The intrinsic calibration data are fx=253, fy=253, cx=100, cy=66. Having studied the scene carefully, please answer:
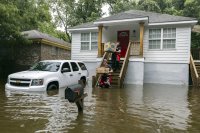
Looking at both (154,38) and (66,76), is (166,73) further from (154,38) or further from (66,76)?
(66,76)

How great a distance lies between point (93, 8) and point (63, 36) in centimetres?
1259

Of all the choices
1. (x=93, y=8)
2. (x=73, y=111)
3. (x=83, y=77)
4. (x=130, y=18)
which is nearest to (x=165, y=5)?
(x=93, y=8)

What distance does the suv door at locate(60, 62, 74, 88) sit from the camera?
12.4m

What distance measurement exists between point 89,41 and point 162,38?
631 cm

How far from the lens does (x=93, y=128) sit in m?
5.66

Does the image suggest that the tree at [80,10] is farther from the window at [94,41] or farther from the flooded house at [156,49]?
the flooded house at [156,49]

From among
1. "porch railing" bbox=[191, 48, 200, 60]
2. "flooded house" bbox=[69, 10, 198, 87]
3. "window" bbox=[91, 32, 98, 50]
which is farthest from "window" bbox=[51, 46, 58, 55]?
"porch railing" bbox=[191, 48, 200, 60]

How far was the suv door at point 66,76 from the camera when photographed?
12.4 meters

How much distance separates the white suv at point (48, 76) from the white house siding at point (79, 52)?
7.03 metres

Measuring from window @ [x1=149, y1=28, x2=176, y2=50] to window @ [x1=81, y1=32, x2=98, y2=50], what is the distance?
4.84 m

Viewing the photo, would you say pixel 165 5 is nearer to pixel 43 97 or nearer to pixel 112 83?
pixel 112 83

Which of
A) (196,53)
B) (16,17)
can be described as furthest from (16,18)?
(196,53)

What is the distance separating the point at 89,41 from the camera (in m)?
21.8

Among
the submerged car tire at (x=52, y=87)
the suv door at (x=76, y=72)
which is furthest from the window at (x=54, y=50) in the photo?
the submerged car tire at (x=52, y=87)
